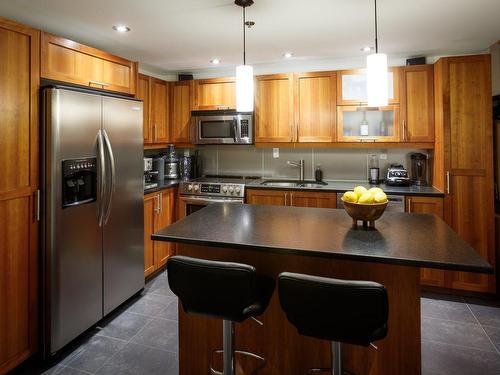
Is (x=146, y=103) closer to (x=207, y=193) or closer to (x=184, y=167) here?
(x=184, y=167)

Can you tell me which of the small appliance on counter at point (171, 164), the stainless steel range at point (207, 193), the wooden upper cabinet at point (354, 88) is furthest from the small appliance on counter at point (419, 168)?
the small appliance on counter at point (171, 164)

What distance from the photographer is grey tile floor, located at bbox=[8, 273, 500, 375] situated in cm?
217

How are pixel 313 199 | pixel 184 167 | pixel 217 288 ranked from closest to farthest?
1. pixel 217 288
2. pixel 313 199
3. pixel 184 167

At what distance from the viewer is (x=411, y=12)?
8.29ft

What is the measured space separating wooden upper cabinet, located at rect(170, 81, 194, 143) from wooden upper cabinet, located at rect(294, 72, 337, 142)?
1353 millimetres

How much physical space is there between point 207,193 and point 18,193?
204cm

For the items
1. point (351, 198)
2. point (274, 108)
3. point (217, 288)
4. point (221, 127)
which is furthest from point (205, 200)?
point (217, 288)

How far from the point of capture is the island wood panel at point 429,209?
321 centimetres

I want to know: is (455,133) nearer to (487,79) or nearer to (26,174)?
(487,79)

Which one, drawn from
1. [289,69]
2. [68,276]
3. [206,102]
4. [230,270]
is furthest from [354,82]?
[68,276]

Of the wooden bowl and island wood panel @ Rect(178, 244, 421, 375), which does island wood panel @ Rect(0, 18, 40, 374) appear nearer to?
island wood panel @ Rect(178, 244, 421, 375)

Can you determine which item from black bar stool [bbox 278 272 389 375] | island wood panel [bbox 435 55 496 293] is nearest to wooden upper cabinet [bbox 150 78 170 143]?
island wood panel [bbox 435 55 496 293]

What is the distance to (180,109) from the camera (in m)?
4.33

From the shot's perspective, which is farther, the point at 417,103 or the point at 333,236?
the point at 417,103
